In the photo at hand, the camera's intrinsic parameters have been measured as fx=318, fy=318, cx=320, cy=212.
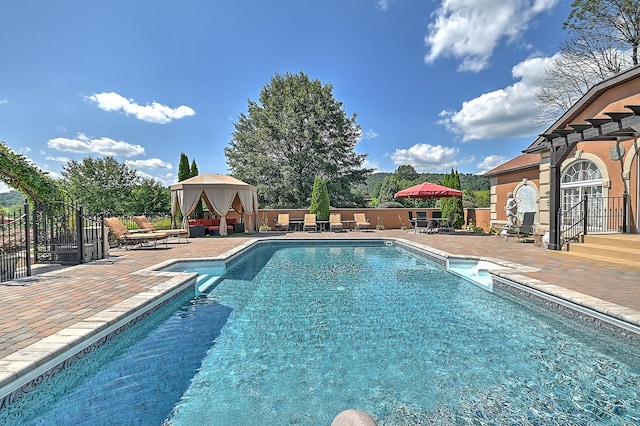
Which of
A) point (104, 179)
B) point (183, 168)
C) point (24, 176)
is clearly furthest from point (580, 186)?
point (104, 179)

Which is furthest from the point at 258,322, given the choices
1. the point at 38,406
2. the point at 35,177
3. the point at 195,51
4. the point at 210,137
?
the point at 210,137

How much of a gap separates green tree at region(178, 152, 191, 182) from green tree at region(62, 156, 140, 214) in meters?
6.92

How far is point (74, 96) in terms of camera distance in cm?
1477

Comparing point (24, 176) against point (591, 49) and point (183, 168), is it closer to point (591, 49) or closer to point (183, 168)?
point (183, 168)

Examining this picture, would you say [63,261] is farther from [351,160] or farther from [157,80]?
[351,160]

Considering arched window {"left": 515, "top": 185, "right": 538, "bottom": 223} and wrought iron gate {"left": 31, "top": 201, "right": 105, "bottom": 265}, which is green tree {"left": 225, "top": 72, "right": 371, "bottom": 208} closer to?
arched window {"left": 515, "top": 185, "right": 538, "bottom": 223}

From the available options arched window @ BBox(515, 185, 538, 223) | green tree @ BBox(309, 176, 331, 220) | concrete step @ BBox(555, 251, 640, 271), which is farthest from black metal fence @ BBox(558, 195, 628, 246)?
green tree @ BBox(309, 176, 331, 220)

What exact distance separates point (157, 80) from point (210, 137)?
12.6m

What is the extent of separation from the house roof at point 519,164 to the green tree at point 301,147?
1218cm

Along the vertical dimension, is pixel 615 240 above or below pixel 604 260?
above

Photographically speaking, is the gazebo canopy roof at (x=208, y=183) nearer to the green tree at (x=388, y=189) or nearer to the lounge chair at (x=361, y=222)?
the lounge chair at (x=361, y=222)

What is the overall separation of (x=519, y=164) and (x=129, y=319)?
1587 cm

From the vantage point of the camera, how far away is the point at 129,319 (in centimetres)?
406

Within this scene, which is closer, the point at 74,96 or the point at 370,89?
the point at 74,96
